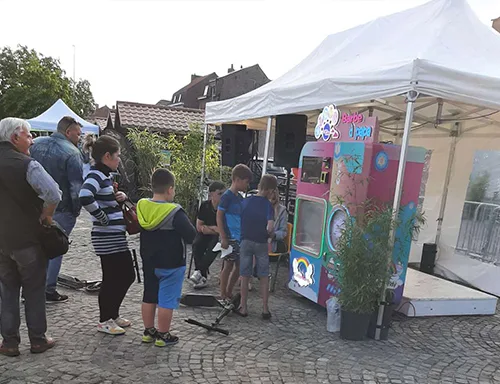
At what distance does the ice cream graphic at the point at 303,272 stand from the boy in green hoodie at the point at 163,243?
181 centimetres

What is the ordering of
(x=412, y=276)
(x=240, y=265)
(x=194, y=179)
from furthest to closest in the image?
(x=194, y=179), (x=412, y=276), (x=240, y=265)

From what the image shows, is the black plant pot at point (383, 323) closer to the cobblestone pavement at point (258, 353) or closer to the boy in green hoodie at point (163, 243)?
the cobblestone pavement at point (258, 353)

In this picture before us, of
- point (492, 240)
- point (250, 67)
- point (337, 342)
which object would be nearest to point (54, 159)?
point (337, 342)

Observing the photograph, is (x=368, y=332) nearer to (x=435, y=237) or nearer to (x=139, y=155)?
(x=435, y=237)

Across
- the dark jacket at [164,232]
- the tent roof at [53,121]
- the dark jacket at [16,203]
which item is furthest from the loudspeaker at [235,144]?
the tent roof at [53,121]

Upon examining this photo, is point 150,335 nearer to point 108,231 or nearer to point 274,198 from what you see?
point 108,231

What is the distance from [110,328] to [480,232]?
17.4 ft

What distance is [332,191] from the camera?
438 centimetres

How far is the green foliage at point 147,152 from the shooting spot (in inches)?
451

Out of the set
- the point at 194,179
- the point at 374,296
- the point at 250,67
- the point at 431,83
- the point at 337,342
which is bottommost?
the point at 337,342

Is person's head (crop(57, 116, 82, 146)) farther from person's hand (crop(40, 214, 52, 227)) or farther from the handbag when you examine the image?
person's hand (crop(40, 214, 52, 227))

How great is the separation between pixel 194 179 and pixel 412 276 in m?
4.49

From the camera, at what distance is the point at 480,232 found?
6090 mm

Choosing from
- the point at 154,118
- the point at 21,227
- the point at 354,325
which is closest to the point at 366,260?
the point at 354,325
